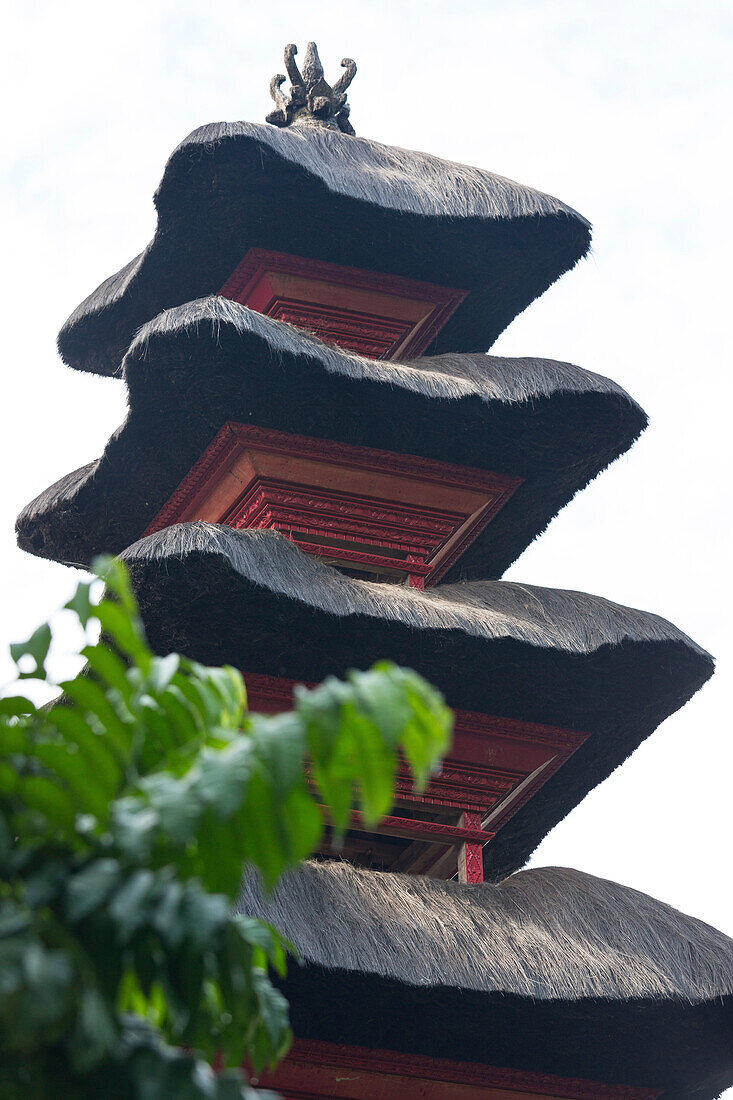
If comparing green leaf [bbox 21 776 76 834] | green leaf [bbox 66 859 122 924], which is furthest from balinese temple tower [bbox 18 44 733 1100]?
green leaf [bbox 66 859 122 924]

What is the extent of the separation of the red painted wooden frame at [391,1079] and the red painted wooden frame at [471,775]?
1.23 metres

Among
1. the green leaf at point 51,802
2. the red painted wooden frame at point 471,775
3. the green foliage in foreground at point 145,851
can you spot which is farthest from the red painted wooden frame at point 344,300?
the green leaf at point 51,802

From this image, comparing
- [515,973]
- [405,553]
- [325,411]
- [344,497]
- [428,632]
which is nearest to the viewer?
[515,973]

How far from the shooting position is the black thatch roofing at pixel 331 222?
9.62m

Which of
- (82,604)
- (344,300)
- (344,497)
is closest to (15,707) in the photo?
(82,604)

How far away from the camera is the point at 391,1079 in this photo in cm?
783

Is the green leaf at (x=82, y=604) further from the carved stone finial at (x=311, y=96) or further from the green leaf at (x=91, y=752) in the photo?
the carved stone finial at (x=311, y=96)

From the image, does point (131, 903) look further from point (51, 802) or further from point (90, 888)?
point (51, 802)

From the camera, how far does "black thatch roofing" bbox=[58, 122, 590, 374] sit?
9.62 meters

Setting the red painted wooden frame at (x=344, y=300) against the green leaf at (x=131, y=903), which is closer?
the green leaf at (x=131, y=903)

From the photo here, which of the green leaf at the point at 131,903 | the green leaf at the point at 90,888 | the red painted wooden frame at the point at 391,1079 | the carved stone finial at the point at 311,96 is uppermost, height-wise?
the carved stone finial at the point at 311,96

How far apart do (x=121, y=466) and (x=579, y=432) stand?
3202 mm

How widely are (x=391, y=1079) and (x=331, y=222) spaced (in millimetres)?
5777

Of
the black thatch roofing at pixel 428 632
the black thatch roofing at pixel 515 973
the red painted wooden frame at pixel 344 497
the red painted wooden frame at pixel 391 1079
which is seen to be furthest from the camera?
the red painted wooden frame at pixel 344 497
